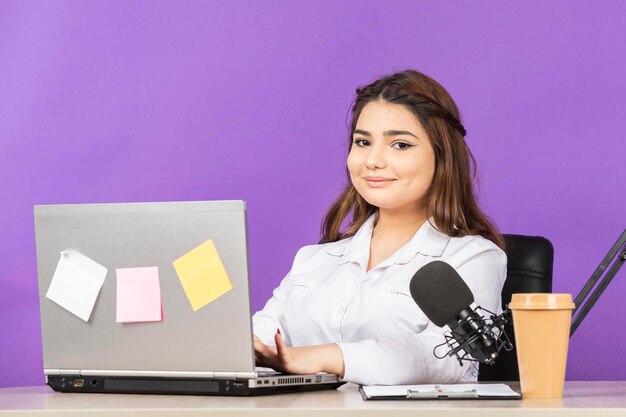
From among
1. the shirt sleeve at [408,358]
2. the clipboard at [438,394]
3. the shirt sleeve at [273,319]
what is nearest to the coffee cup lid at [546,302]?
the clipboard at [438,394]

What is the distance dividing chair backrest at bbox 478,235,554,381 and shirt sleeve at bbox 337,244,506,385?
165mm

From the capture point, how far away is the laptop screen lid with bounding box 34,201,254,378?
5.73 feet


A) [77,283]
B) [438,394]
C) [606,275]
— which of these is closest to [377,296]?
[606,275]

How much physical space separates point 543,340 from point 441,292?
0.19 metres

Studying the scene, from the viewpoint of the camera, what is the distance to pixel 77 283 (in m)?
1.86

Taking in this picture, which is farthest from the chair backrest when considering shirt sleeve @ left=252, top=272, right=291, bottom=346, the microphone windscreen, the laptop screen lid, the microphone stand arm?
the laptop screen lid

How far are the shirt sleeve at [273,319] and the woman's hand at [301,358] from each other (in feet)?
1.94

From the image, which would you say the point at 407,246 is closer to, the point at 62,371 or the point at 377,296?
the point at 377,296

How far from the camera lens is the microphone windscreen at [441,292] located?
180cm

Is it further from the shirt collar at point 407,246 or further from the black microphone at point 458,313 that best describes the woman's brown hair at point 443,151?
the black microphone at point 458,313

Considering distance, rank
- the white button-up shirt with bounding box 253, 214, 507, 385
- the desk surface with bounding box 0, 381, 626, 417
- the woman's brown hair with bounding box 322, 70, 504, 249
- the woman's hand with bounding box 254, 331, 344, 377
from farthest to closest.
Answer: the woman's brown hair with bounding box 322, 70, 504, 249
the white button-up shirt with bounding box 253, 214, 507, 385
the woman's hand with bounding box 254, 331, 344, 377
the desk surface with bounding box 0, 381, 626, 417

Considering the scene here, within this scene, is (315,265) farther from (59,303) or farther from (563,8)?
(563,8)

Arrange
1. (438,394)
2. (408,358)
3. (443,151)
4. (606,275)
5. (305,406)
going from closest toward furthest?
(305,406), (438,394), (606,275), (408,358), (443,151)

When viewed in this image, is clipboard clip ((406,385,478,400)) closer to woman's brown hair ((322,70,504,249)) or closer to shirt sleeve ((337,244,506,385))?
shirt sleeve ((337,244,506,385))
